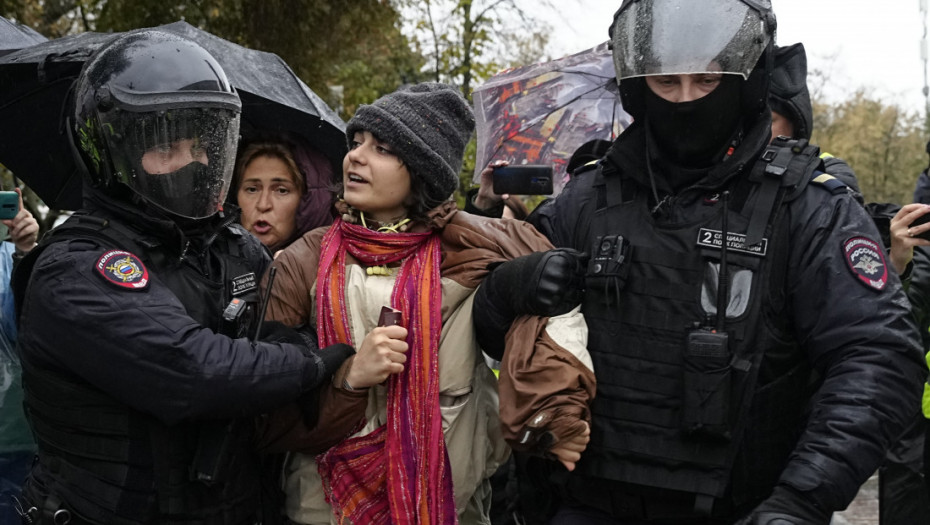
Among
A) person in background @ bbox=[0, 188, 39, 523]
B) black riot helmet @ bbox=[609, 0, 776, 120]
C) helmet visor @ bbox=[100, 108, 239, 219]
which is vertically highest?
black riot helmet @ bbox=[609, 0, 776, 120]

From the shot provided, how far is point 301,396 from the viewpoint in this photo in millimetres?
2574

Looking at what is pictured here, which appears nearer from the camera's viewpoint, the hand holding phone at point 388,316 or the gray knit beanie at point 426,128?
the hand holding phone at point 388,316

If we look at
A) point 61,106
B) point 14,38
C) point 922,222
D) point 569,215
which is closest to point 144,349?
point 569,215

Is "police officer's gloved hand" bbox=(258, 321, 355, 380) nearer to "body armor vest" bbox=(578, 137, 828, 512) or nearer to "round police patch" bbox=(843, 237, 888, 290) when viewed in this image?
"body armor vest" bbox=(578, 137, 828, 512)

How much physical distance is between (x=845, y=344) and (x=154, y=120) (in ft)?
6.28

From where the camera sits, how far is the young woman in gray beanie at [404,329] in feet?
8.35

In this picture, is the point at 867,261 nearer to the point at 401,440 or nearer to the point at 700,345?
the point at 700,345

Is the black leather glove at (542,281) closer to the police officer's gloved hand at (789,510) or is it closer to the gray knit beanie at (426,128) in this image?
the gray knit beanie at (426,128)

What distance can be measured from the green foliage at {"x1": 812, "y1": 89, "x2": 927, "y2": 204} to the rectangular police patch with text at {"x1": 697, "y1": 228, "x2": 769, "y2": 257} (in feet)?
99.7

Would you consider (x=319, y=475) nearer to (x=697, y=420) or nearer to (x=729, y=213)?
(x=697, y=420)

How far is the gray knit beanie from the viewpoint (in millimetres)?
2764

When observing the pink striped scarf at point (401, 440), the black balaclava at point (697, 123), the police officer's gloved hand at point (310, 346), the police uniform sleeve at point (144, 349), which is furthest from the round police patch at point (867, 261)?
the police uniform sleeve at point (144, 349)

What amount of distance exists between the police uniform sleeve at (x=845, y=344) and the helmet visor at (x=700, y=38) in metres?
0.44

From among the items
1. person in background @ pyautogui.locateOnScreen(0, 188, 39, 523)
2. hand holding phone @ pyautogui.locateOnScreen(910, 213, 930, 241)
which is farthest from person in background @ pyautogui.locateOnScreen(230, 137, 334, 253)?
hand holding phone @ pyautogui.locateOnScreen(910, 213, 930, 241)
